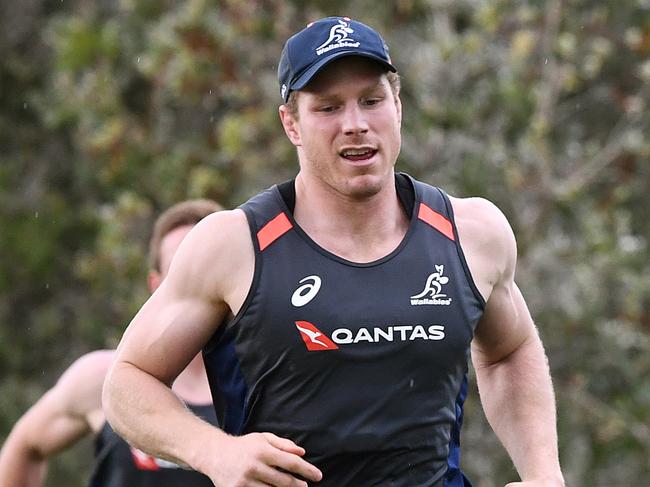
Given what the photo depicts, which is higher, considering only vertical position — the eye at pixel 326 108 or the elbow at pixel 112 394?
the eye at pixel 326 108

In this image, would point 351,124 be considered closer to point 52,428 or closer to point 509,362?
point 509,362

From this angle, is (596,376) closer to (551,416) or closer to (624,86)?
(624,86)

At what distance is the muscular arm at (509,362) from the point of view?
4418mm

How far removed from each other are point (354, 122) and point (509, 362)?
3.31 ft

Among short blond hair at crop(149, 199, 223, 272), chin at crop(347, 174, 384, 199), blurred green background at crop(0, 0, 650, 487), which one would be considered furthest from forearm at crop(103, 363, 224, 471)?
blurred green background at crop(0, 0, 650, 487)

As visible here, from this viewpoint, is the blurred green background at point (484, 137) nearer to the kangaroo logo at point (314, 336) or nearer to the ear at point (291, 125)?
the ear at point (291, 125)

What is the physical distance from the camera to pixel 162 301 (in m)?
4.22

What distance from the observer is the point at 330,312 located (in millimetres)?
4125

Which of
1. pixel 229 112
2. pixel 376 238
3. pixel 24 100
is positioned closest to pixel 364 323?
pixel 376 238

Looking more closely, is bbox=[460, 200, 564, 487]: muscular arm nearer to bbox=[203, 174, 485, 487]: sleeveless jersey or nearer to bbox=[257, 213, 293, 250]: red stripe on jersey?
bbox=[203, 174, 485, 487]: sleeveless jersey

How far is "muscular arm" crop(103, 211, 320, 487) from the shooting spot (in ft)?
13.5

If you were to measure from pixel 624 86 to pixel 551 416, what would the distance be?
7.78 meters

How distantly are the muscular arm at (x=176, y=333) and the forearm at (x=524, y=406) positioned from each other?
97 cm

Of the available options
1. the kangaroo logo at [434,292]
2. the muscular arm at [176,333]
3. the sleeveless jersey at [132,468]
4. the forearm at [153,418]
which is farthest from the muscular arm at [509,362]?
the sleeveless jersey at [132,468]
